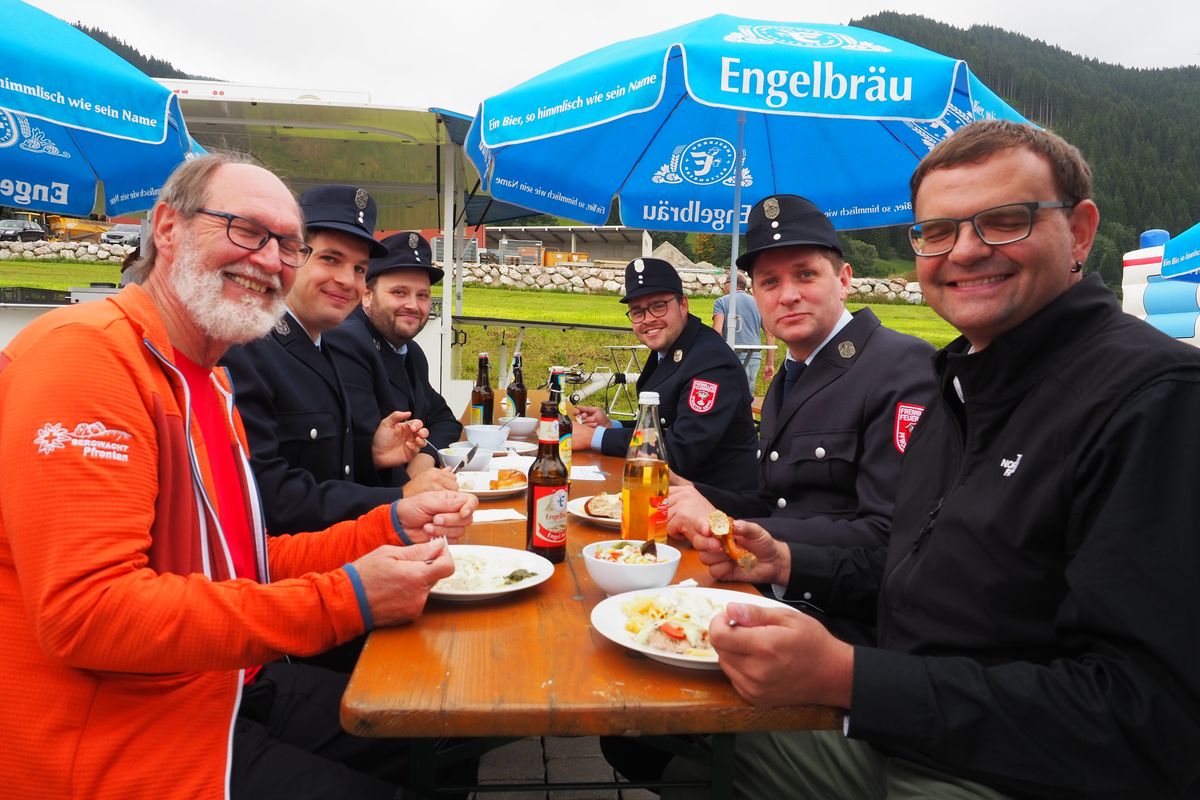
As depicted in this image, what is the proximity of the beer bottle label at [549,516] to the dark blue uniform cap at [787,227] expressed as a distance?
1.53 meters

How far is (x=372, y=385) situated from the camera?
370 cm

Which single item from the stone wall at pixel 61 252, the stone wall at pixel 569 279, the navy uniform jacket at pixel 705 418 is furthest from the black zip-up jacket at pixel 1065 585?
the stone wall at pixel 61 252

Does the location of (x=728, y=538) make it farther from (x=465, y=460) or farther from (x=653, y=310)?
(x=653, y=310)

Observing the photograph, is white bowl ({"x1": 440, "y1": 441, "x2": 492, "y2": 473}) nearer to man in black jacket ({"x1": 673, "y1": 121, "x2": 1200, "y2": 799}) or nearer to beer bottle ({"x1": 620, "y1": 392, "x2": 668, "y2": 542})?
beer bottle ({"x1": 620, "y1": 392, "x2": 668, "y2": 542})

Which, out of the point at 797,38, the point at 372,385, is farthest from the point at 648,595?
the point at 797,38

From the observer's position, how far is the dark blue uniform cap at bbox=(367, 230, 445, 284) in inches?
166

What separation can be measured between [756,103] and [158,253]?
251cm

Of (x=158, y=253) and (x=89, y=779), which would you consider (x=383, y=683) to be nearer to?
(x=89, y=779)

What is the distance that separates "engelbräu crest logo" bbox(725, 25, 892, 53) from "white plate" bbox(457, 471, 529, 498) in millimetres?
2277

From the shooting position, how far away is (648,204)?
6328 millimetres

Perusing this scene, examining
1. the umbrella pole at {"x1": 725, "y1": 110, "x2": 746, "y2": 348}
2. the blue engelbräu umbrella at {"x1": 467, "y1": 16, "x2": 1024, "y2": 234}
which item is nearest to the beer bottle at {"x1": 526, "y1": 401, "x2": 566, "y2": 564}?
the blue engelbräu umbrella at {"x1": 467, "y1": 16, "x2": 1024, "y2": 234}

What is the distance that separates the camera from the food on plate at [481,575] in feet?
6.09

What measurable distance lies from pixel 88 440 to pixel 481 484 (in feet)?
5.57

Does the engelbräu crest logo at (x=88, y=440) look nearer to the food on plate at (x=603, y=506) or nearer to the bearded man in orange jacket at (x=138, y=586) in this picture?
the bearded man in orange jacket at (x=138, y=586)
